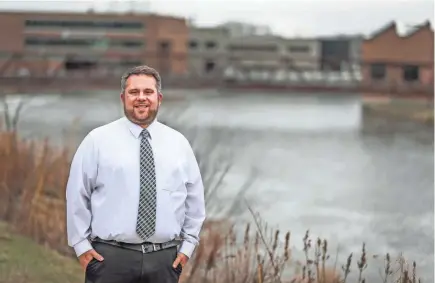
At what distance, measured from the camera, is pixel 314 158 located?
380 centimetres

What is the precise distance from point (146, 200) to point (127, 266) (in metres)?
0.19

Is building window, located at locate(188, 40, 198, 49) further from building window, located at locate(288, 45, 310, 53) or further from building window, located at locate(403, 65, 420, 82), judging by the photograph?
building window, located at locate(403, 65, 420, 82)

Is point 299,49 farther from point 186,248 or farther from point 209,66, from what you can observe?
point 186,248

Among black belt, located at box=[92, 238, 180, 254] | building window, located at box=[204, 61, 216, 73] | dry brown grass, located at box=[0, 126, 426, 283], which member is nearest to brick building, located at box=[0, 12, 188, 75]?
building window, located at box=[204, 61, 216, 73]

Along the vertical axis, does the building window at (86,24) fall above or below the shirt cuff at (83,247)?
above

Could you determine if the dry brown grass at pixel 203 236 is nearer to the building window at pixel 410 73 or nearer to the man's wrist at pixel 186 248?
the building window at pixel 410 73

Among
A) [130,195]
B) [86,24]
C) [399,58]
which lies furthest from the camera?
[399,58]

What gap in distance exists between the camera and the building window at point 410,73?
3807 millimetres

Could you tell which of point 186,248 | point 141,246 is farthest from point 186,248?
point 141,246

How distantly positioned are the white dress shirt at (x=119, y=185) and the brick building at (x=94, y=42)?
71.0 inches

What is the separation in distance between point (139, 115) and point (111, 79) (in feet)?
6.16

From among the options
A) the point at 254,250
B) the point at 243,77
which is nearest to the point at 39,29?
the point at 243,77

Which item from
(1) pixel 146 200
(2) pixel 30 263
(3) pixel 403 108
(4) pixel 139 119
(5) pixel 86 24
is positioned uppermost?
(5) pixel 86 24

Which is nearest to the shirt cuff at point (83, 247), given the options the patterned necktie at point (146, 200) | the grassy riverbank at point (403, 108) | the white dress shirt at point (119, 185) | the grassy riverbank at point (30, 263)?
the white dress shirt at point (119, 185)
